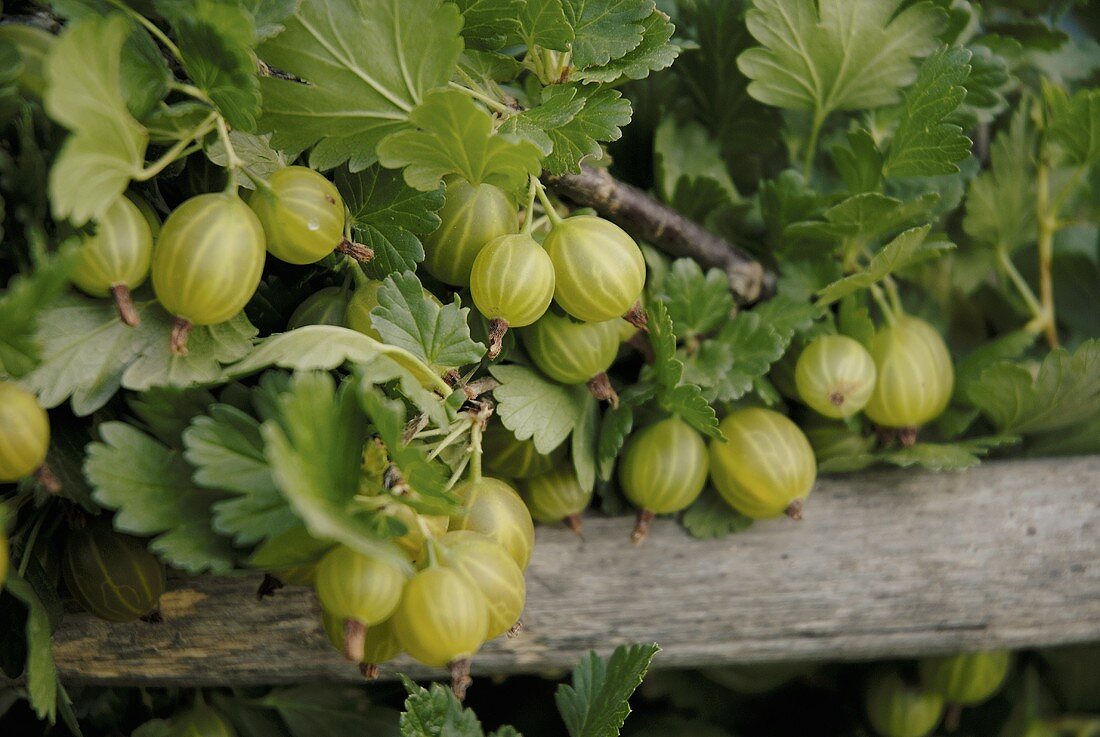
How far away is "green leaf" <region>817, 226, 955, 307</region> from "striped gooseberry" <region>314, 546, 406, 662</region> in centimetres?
41

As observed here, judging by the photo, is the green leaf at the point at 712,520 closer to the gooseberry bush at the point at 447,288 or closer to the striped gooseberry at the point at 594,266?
the gooseberry bush at the point at 447,288

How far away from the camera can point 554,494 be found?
0.65 meters

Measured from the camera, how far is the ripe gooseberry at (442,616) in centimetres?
43

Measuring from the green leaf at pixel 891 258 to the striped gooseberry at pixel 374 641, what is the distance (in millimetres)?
413

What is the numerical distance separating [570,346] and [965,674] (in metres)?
0.59

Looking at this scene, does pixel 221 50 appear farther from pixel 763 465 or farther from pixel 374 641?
pixel 763 465

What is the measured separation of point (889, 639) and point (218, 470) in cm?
57

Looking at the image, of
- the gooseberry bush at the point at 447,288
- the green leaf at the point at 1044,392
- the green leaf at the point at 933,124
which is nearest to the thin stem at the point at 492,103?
the gooseberry bush at the point at 447,288

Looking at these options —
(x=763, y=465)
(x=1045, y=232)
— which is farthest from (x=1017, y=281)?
(x=763, y=465)

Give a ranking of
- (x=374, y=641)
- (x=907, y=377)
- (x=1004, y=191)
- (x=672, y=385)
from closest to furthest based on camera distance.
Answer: (x=374, y=641) < (x=672, y=385) < (x=907, y=377) < (x=1004, y=191)

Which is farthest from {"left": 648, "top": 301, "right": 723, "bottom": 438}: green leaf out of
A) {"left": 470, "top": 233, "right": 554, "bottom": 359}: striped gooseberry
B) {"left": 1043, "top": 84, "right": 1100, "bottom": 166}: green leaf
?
{"left": 1043, "top": 84, "right": 1100, "bottom": 166}: green leaf

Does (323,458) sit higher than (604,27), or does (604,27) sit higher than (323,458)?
(604,27)

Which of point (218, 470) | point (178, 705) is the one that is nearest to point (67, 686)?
point (178, 705)

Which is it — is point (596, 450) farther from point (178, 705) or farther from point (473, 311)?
point (178, 705)
